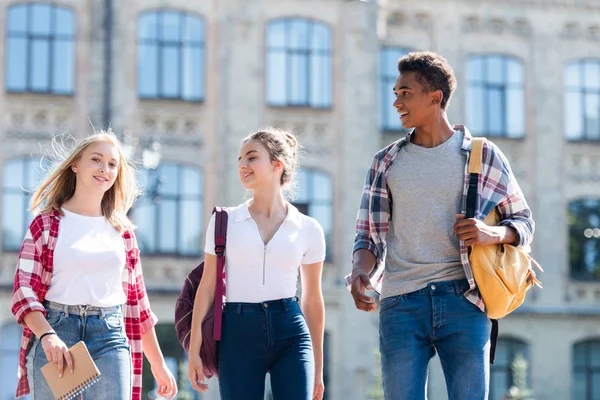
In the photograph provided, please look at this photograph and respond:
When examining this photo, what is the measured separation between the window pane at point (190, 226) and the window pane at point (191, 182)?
0.72ft

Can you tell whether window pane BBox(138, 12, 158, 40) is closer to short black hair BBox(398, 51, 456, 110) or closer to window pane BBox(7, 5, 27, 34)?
window pane BBox(7, 5, 27, 34)

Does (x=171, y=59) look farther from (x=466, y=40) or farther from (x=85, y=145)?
(x=85, y=145)

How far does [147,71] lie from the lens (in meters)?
28.8

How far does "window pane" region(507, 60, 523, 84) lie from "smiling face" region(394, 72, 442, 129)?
2577cm

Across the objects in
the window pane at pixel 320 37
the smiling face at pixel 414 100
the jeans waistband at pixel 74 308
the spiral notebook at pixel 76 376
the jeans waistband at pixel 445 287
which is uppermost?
the window pane at pixel 320 37

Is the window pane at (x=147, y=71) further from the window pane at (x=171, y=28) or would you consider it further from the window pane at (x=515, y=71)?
the window pane at (x=515, y=71)

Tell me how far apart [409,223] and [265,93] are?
23139mm

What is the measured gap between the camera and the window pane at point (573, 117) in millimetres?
31828

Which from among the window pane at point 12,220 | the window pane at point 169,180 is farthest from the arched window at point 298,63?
the window pane at point 12,220

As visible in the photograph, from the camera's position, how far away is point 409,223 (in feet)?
21.0

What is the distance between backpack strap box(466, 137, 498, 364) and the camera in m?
6.30

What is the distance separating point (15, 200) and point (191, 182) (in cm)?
416

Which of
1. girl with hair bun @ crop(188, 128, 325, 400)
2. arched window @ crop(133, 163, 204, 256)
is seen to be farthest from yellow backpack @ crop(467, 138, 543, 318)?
arched window @ crop(133, 163, 204, 256)

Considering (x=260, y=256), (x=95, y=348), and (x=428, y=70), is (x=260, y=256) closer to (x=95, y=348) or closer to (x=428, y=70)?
(x=95, y=348)
